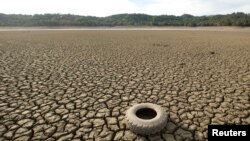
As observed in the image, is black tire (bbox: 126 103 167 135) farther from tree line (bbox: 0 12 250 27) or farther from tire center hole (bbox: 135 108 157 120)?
tree line (bbox: 0 12 250 27)

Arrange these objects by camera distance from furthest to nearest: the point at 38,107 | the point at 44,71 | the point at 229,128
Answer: the point at 44,71 < the point at 38,107 < the point at 229,128

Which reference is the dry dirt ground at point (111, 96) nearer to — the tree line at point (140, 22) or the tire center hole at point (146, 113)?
the tire center hole at point (146, 113)

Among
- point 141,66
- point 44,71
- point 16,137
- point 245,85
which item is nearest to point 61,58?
point 44,71

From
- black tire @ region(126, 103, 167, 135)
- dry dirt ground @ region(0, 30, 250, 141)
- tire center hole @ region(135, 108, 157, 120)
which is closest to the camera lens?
black tire @ region(126, 103, 167, 135)

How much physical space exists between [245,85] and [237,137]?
105 inches

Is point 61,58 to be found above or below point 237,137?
above

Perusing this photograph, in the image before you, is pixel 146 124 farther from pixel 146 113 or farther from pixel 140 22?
pixel 140 22

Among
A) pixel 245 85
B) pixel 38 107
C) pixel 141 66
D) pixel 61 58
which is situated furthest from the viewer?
pixel 61 58

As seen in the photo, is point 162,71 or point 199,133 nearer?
point 199,133

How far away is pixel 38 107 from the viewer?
430 centimetres

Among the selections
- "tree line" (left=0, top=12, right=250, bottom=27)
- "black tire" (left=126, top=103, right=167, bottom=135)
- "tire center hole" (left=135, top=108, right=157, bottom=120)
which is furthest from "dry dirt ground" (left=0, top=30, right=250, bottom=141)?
"tree line" (left=0, top=12, right=250, bottom=27)

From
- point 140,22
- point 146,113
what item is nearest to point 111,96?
point 146,113

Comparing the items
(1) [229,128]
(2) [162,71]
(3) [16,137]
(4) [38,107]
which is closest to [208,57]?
(2) [162,71]

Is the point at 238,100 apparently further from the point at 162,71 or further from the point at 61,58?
the point at 61,58
